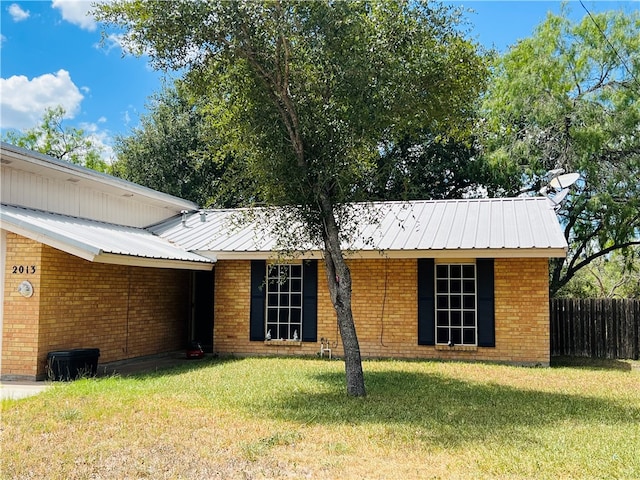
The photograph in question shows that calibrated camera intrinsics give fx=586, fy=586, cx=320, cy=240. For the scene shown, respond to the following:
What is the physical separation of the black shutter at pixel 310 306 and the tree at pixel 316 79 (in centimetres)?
439

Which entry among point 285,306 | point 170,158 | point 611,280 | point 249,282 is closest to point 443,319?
point 285,306

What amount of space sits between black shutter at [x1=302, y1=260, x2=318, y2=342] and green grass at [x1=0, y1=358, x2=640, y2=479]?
2.85 metres

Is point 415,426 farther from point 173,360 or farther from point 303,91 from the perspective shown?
point 173,360

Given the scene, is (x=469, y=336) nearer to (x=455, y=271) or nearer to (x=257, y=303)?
(x=455, y=271)

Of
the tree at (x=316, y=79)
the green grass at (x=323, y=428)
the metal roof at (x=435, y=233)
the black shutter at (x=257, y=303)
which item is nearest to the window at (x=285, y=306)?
the black shutter at (x=257, y=303)

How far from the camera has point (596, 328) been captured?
15.0 metres

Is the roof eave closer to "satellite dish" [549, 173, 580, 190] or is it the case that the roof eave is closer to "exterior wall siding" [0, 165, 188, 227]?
"exterior wall siding" [0, 165, 188, 227]

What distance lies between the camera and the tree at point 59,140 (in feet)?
116

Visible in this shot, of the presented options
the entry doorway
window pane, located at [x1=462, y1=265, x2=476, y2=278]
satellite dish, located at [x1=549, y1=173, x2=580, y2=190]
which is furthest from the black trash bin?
satellite dish, located at [x1=549, y1=173, x2=580, y2=190]

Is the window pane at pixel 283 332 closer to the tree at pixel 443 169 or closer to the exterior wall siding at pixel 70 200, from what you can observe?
the exterior wall siding at pixel 70 200

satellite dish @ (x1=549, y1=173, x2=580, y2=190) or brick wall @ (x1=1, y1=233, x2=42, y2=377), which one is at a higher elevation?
satellite dish @ (x1=549, y1=173, x2=580, y2=190)

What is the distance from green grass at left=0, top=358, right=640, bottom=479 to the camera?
5398 mm

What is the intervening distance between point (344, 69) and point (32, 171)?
7096 millimetres

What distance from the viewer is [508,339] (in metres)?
12.6
